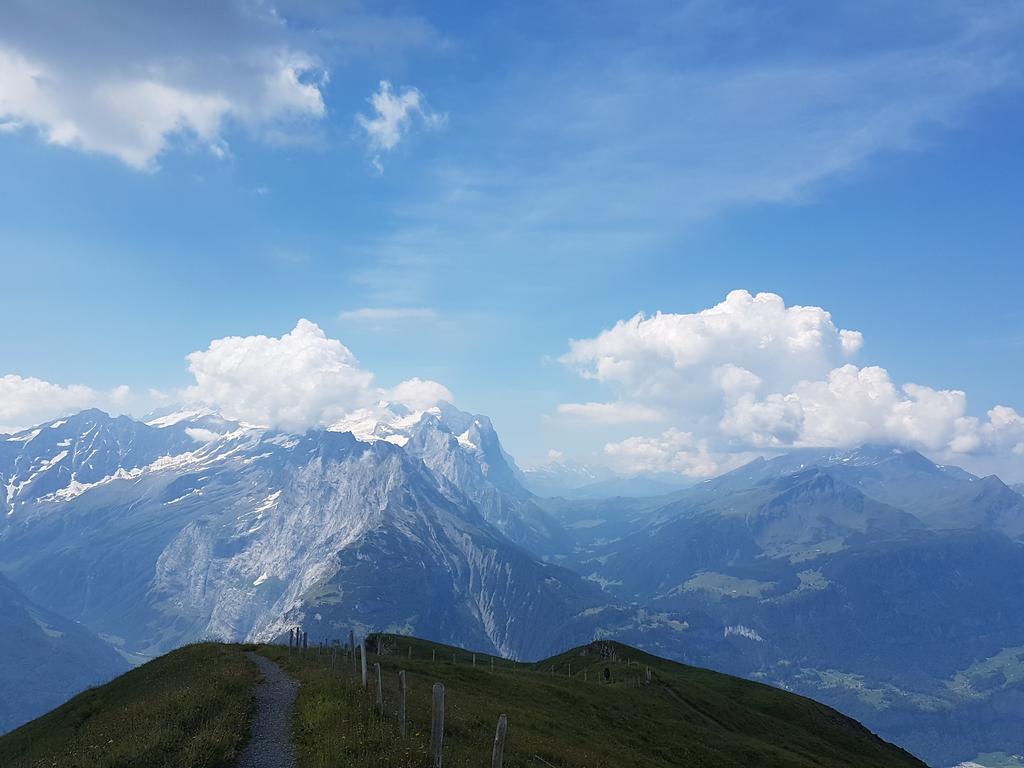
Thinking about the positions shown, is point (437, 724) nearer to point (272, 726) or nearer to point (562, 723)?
point (272, 726)

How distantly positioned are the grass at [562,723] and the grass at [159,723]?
345cm

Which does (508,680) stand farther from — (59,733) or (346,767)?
(346,767)

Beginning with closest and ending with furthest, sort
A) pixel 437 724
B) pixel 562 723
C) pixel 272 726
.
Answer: pixel 437 724 → pixel 272 726 → pixel 562 723

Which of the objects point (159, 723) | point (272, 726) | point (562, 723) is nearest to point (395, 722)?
point (272, 726)

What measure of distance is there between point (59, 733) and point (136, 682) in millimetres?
6123

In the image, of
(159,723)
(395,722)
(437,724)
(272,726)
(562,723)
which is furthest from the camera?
(562,723)

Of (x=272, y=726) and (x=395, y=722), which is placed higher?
(x=395, y=722)

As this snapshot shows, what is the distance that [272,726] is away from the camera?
102ft

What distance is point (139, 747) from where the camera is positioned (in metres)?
26.3

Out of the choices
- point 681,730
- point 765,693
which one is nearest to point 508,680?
point 681,730

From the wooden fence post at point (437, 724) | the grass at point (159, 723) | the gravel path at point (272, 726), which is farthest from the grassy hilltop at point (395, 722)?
the wooden fence post at point (437, 724)

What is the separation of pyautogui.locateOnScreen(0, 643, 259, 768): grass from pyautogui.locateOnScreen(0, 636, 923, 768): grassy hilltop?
0.33 ft

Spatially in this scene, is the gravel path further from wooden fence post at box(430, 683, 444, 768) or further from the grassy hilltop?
wooden fence post at box(430, 683, 444, 768)

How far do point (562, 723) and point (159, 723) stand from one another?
31725 mm
